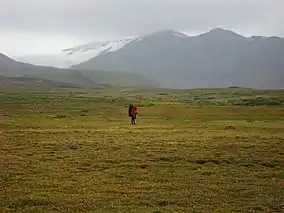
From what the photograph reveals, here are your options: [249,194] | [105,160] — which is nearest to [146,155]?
[105,160]

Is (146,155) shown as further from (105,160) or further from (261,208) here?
(261,208)

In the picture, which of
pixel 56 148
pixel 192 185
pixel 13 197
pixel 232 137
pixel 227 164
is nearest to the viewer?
pixel 13 197

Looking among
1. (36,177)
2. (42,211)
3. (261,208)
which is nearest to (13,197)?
(42,211)

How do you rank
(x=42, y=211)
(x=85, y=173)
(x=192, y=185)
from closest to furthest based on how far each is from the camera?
1. (x=42, y=211)
2. (x=192, y=185)
3. (x=85, y=173)

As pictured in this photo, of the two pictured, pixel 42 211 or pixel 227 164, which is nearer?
pixel 42 211

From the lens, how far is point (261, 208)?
750 inches

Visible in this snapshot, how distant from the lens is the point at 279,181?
24297mm

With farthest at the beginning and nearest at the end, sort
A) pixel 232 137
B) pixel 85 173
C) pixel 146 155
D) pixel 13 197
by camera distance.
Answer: pixel 232 137
pixel 146 155
pixel 85 173
pixel 13 197

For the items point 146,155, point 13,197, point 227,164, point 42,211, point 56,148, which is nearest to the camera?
point 42,211

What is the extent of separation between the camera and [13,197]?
20.2 m

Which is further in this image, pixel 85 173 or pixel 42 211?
pixel 85 173

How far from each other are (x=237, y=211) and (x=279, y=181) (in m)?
6.55

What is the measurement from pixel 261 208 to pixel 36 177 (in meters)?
11.7

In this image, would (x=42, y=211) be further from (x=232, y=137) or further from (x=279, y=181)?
(x=232, y=137)
